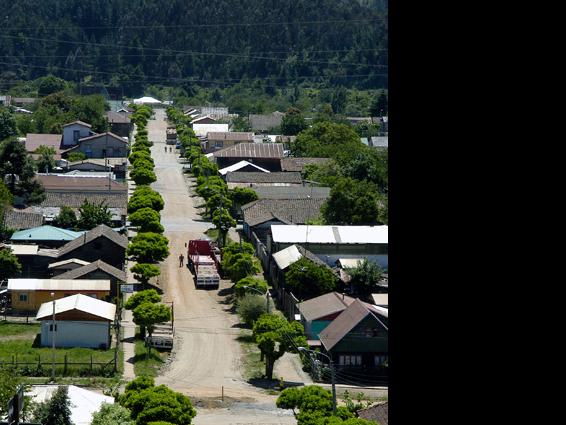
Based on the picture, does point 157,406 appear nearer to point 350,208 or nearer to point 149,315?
point 149,315

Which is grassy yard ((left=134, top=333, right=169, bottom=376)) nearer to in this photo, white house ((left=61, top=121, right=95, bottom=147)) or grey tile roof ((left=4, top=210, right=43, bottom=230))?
grey tile roof ((left=4, top=210, right=43, bottom=230))

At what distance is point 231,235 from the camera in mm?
21906

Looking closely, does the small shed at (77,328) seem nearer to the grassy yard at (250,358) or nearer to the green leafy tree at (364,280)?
the grassy yard at (250,358)

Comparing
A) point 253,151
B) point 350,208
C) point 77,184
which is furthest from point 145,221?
point 253,151

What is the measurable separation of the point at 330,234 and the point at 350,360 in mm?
4756

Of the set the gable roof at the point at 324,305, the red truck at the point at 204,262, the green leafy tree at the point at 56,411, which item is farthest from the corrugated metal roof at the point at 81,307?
the green leafy tree at the point at 56,411

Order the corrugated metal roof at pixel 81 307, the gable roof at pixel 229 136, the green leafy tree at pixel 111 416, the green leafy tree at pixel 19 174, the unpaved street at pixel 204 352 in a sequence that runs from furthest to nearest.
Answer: the gable roof at pixel 229 136
the green leafy tree at pixel 19 174
the corrugated metal roof at pixel 81 307
the unpaved street at pixel 204 352
the green leafy tree at pixel 111 416

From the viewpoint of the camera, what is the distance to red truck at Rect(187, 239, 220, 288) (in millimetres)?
17828

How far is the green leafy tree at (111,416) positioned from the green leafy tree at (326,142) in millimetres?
19267

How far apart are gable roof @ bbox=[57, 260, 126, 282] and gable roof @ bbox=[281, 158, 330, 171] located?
11.6 meters

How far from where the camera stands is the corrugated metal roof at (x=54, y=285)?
52.4ft

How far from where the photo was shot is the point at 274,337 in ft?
43.9
